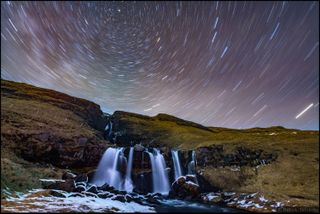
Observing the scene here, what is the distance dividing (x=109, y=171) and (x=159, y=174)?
29.3 ft

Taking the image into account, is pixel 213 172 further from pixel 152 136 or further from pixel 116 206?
pixel 152 136

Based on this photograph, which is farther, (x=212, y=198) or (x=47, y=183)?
(x=212, y=198)

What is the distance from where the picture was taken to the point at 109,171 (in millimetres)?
45062

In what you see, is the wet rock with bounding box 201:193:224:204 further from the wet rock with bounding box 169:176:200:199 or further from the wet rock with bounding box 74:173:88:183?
the wet rock with bounding box 74:173:88:183

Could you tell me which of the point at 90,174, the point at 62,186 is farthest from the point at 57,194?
the point at 90,174

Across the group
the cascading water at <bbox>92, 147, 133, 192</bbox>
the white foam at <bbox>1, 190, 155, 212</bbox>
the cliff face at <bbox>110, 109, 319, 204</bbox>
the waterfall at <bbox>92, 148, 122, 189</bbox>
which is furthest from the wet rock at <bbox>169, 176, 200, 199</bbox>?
the white foam at <bbox>1, 190, 155, 212</bbox>

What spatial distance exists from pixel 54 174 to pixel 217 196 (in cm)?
2339

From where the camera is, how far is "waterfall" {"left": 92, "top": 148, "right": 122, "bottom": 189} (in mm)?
42594

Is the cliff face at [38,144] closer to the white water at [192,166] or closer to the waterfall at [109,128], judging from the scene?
the white water at [192,166]

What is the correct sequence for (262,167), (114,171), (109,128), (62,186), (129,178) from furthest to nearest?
1. (109,128)
2. (114,171)
3. (129,178)
4. (262,167)
5. (62,186)

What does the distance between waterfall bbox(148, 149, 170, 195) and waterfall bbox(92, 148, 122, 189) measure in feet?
20.3

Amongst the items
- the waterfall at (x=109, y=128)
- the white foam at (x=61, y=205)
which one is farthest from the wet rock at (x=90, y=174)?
the waterfall at (x=109, y=128)

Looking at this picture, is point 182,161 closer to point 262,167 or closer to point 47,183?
point 262,167

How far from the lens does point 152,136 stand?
249ft
